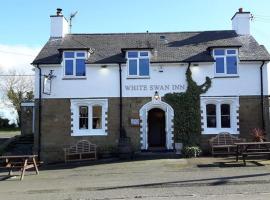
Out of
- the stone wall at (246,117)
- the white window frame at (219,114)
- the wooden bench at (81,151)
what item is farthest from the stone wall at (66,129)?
the stone wall at (246,117)

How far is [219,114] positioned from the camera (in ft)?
84.8

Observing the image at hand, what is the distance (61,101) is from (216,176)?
1274 centimetres

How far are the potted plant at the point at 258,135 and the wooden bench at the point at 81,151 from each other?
8.87m

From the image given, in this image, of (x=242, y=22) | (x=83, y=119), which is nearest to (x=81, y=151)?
(x=83, y=119)

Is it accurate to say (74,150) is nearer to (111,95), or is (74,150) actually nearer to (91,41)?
(111,95)

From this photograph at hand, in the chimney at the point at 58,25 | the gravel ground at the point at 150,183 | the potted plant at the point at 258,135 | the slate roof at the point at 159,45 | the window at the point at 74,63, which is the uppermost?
the chimney at the point at 58,25

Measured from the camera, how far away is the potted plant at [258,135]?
23.9 m

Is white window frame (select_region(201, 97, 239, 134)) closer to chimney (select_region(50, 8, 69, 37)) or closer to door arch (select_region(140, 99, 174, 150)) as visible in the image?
door arch (select_region(140, 99, 174, 150))

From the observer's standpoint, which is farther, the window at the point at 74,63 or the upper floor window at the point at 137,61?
the window at the point at 74,63

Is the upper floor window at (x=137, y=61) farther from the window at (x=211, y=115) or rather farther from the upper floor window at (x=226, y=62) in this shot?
the window at (x=211, y=115)

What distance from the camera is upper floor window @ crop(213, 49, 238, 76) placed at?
1013 inches

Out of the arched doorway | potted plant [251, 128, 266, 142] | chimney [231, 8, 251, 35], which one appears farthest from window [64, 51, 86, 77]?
potted plant [251, 128, 266, 142]

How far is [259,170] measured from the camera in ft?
56.4

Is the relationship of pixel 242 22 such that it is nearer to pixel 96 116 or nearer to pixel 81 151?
pixel 96 116
